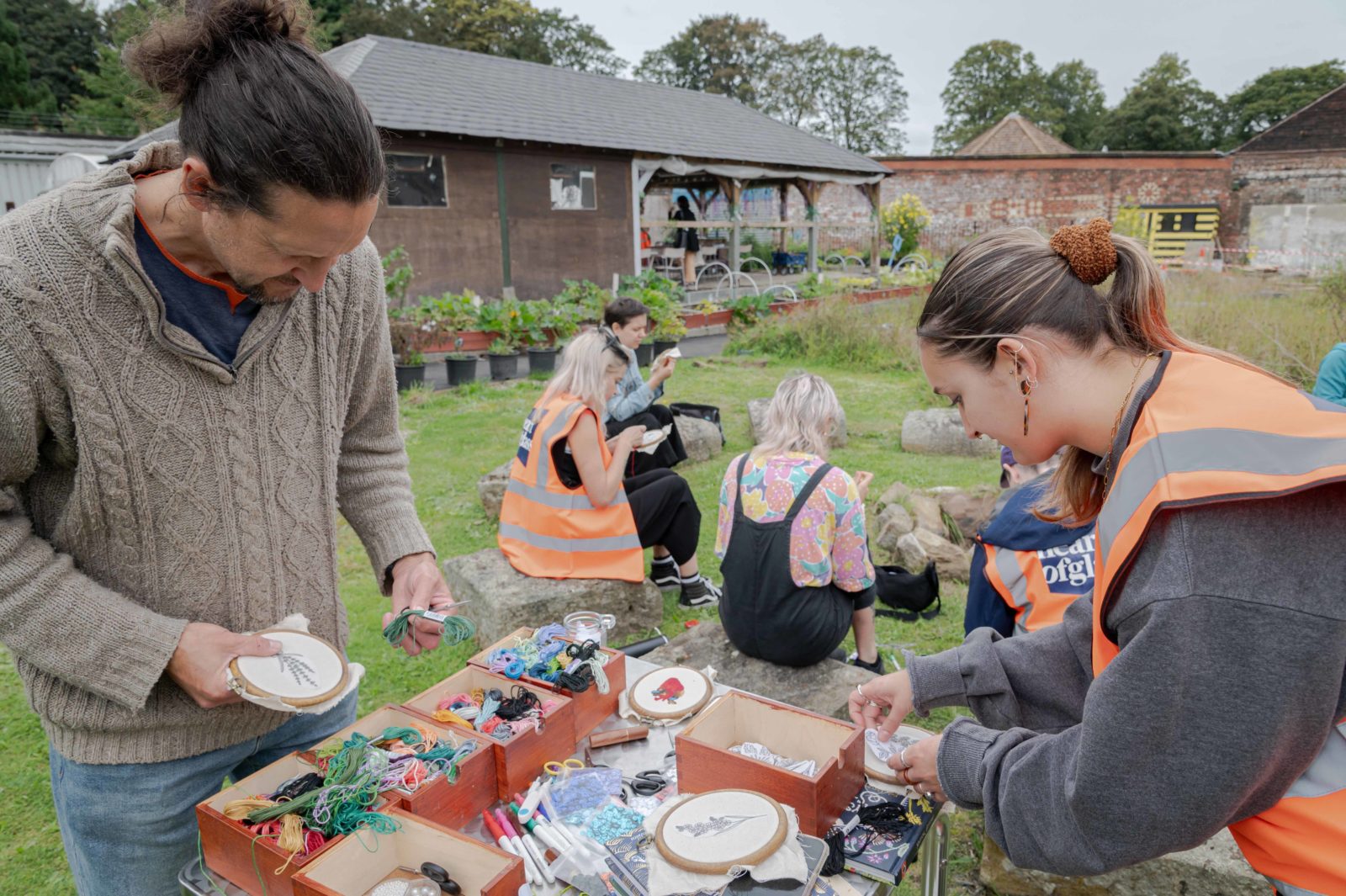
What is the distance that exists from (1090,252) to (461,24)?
37003 millimetres

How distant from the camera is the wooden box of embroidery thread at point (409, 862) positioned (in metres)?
1.27

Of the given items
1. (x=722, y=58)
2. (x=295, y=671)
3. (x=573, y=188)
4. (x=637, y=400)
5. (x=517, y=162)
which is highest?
(x=722, y=58)

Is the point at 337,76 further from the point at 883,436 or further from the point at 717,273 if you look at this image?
the point at 717,273

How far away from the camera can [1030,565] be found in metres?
2.60

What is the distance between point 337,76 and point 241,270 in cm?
36

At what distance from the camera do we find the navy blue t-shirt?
1.36 m

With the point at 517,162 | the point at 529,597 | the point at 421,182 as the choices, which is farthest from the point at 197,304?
the point at 517,162

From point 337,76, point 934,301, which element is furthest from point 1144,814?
point 337,76

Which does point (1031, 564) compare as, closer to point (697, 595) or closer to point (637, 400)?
point (697, 595)

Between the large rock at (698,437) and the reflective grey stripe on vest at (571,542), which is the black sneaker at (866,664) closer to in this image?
the reflective grey stripe on vest at (571,542)

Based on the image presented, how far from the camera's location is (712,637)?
3430 mm

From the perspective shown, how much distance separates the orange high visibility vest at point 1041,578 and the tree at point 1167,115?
47.9 meters

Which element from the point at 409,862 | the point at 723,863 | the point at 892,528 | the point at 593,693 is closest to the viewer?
the point at 723,863

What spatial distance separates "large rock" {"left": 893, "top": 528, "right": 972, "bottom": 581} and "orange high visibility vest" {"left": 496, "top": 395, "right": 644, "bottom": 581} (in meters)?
1.68
